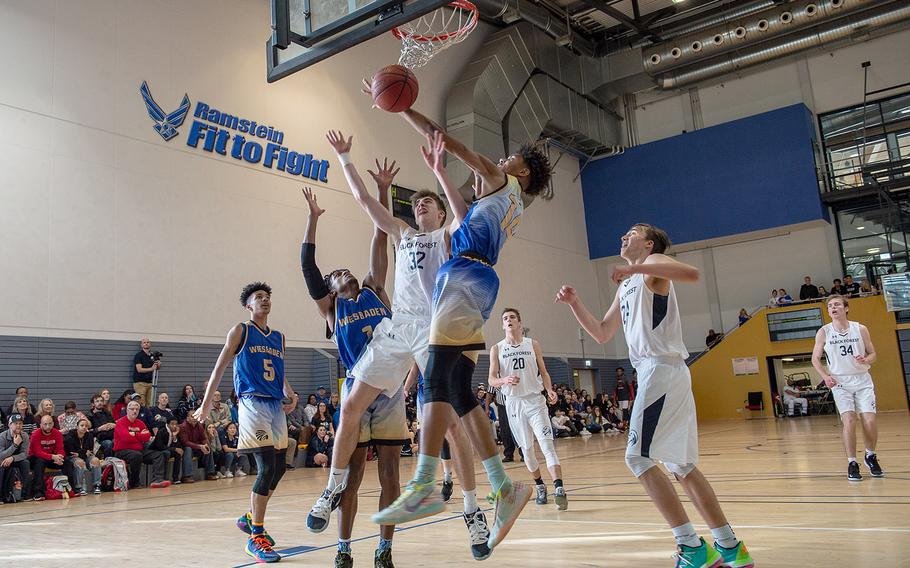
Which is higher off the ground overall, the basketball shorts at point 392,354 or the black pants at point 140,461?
the basketball shorts at point 392,354

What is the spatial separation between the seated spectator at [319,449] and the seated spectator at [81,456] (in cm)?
462

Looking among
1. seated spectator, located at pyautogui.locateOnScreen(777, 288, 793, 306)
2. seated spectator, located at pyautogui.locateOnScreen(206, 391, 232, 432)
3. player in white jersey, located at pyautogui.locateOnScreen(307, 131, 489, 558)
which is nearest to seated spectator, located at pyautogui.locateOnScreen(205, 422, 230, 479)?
seated spectator, located at pyautogui.locateOnScreen(206, 391, 232, 432)

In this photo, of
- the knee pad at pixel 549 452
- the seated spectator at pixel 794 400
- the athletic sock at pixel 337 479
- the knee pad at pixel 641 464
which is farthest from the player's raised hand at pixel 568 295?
the seated spectator at pixel 794 400

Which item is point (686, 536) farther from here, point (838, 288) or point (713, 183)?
point (713, 183)

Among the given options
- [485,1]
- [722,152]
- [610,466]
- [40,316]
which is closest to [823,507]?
[610,466]

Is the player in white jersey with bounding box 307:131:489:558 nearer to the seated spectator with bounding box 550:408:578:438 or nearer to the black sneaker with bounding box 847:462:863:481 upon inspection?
the black sneaker with bounding box 847:462:863:481

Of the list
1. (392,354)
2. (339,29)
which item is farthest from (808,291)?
(392,354)

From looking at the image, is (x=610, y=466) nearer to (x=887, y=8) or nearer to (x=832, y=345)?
(x=832, y=345)

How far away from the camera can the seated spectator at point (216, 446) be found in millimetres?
13606

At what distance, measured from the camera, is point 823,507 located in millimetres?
5516

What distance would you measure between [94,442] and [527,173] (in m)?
10.6

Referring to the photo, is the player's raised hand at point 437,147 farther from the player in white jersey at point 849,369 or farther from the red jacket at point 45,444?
the red jacket at point 45,444

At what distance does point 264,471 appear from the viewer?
17.0 ft

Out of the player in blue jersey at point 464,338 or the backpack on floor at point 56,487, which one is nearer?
the player in blue jersey at point 464,338
